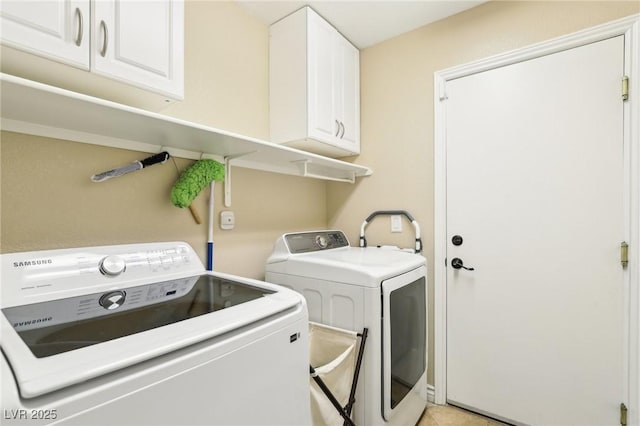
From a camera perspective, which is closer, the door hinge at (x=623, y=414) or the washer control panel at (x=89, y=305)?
the washer control panel at (x=89, y=305)

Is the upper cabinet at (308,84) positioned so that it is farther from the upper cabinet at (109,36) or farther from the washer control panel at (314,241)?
the upper cabinet at (109,36)

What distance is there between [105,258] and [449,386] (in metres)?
2.17

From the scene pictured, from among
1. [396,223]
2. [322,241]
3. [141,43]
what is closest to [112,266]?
[141,43]

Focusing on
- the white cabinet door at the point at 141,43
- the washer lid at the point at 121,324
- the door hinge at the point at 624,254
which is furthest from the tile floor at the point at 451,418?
the white cabinet door at the point at 141,43

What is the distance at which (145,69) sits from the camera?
1142mm

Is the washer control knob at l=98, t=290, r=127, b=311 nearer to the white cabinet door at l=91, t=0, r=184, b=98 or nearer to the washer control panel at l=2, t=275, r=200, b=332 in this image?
the washer control panel at l=2, t=275, r=200, b=332

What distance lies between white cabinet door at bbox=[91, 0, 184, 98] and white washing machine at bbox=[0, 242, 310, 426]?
2.17 feet

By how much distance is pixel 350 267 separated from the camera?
1495 mm

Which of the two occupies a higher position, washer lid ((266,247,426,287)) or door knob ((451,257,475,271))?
washer lid ((266,247,426,287))

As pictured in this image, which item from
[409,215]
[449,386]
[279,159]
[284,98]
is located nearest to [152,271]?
[279,159]

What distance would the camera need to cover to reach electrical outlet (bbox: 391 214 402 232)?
7.50 ft

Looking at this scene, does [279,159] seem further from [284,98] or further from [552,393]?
[552,393]

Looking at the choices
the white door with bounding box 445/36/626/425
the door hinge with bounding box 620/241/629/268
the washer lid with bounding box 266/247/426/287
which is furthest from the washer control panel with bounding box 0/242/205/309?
the door hinge with bounding box 620/241/629/268

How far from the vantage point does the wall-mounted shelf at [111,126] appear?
92 cm
